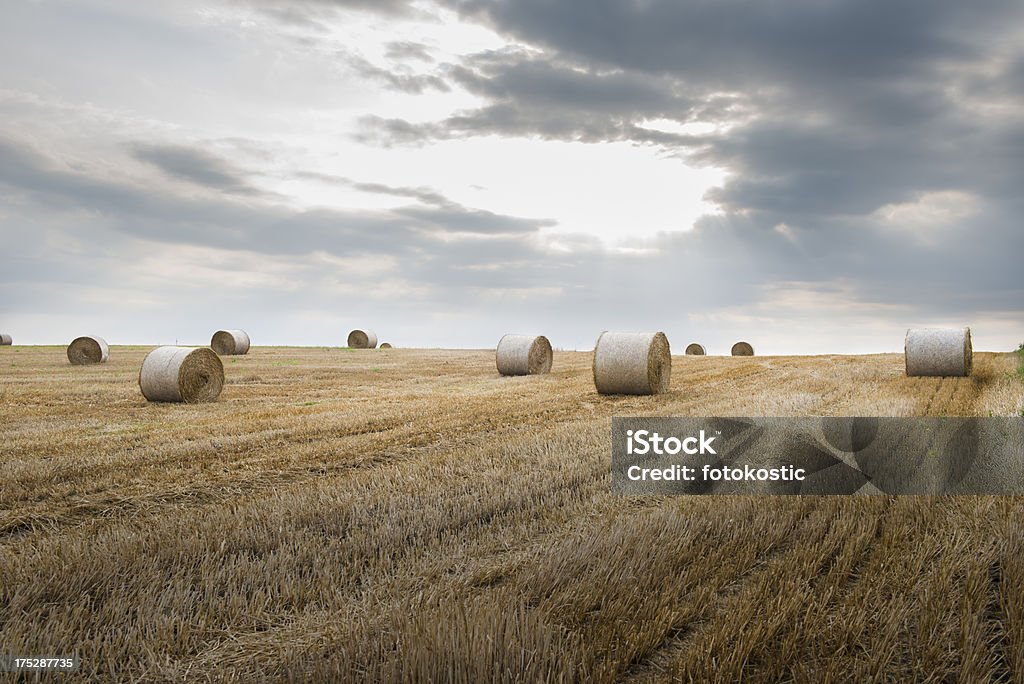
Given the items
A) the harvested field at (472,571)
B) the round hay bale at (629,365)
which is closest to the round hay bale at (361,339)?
the round hay bale at (629,365)

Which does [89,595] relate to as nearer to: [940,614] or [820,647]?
[820,647]

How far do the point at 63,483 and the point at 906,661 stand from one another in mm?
7620

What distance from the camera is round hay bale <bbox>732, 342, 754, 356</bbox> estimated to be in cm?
3625

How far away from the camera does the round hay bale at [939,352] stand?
59.2 feet

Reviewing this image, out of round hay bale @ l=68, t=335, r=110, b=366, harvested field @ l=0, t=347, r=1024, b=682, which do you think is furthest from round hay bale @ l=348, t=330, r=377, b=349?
harvested field @ l=0, t=347, r=1024, b=682

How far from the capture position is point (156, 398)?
1481cm

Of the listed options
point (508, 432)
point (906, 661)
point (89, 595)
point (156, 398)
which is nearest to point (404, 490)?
point (89, 595)
